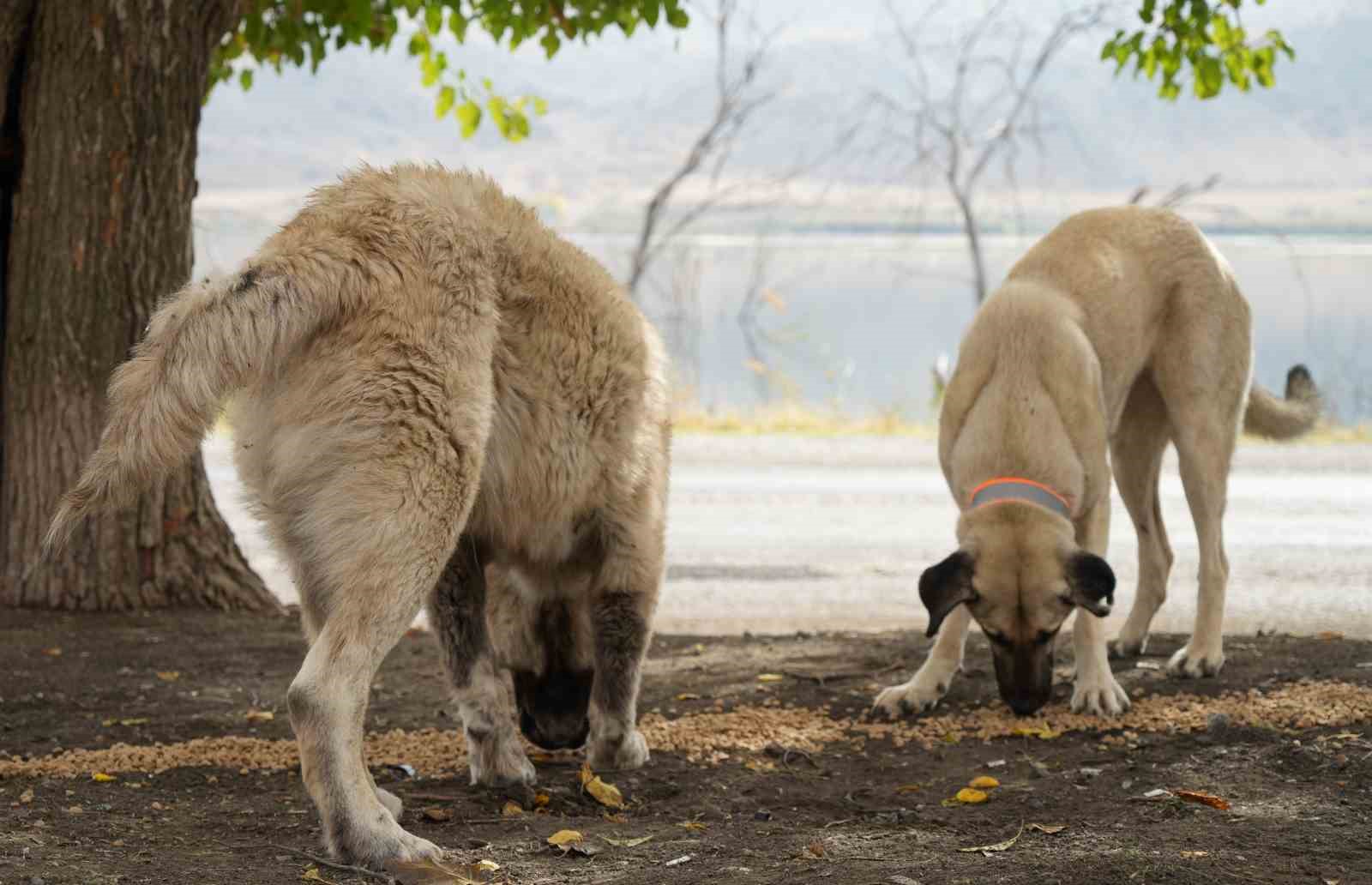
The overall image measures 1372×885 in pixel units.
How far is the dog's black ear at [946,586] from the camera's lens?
5492mm

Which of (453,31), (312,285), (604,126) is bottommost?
(312,285)

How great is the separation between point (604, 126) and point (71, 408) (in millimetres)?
105583

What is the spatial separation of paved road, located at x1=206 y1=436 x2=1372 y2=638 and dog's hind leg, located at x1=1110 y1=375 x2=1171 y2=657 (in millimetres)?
1320

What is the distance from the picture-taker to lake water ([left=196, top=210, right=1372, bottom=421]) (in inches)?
784

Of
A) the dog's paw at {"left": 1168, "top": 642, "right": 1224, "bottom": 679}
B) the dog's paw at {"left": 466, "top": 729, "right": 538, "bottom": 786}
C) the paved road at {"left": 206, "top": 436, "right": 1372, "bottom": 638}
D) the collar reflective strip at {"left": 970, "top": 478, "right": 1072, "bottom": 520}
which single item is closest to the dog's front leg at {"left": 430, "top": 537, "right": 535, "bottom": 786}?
the dog's paw at {"left": 466, "top": 729, "right": 538, "bottom": 786}

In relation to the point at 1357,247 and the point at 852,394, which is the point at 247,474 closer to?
the point at 852,394

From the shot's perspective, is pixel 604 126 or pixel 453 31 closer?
pixel 453 31

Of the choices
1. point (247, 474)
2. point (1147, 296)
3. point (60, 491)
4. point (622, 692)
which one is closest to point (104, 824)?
point (247, 474)

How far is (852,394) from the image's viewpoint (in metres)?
21.1

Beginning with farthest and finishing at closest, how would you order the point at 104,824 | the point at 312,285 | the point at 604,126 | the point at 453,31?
the point at 604,126, the point at 453,31, the point at 104,824, the point at 312,285

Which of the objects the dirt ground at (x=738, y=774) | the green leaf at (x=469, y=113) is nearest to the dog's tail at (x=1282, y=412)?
the dirt ground at (x=738, y=774)

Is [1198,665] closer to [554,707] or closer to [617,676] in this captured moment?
[617,676]

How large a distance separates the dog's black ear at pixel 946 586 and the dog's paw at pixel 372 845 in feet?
6.83

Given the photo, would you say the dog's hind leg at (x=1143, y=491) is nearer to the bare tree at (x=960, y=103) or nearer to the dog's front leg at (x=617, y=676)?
the dog's front leg at (x=617, y=676)
